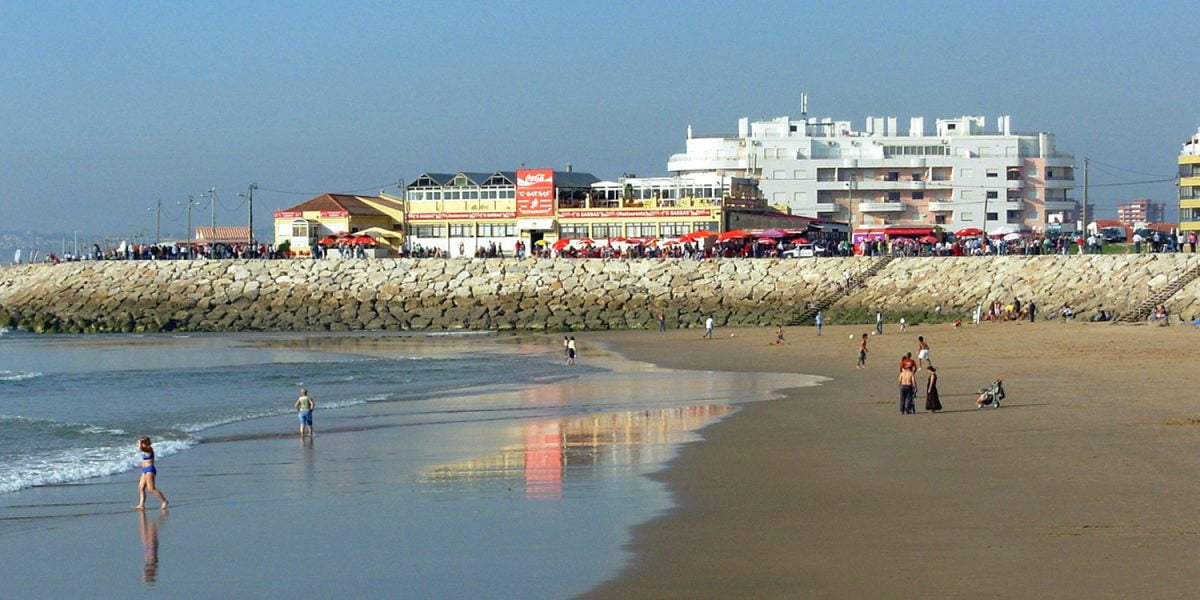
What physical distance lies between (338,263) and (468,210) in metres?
12.9

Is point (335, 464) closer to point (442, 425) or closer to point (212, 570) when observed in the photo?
point (442, 425)

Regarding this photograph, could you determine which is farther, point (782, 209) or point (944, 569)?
point (782, 209)

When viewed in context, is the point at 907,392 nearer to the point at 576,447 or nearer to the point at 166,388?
the point at 576,447

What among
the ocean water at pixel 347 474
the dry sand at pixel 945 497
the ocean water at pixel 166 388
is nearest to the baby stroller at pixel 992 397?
the dry sand at pixel 945 497

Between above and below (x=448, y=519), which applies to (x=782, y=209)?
above

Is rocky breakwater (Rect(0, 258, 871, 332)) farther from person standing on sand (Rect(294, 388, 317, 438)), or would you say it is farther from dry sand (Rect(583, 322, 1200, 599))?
person standing on sand (Rect(294, 388, 317, 438))

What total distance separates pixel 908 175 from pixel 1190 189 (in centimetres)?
1924

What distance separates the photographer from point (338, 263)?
6297 centimetres

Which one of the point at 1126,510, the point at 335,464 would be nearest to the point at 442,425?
the point at 335,464

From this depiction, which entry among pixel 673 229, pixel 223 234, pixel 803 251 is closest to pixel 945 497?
pixel 803 251

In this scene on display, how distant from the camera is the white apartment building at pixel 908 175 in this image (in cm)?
9506

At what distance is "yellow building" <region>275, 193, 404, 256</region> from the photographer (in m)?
76.5

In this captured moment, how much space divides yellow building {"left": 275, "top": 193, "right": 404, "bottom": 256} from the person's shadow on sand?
198ft

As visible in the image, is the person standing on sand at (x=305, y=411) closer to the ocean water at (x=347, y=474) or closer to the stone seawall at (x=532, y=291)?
the ocean water at (x=347, y=474)
